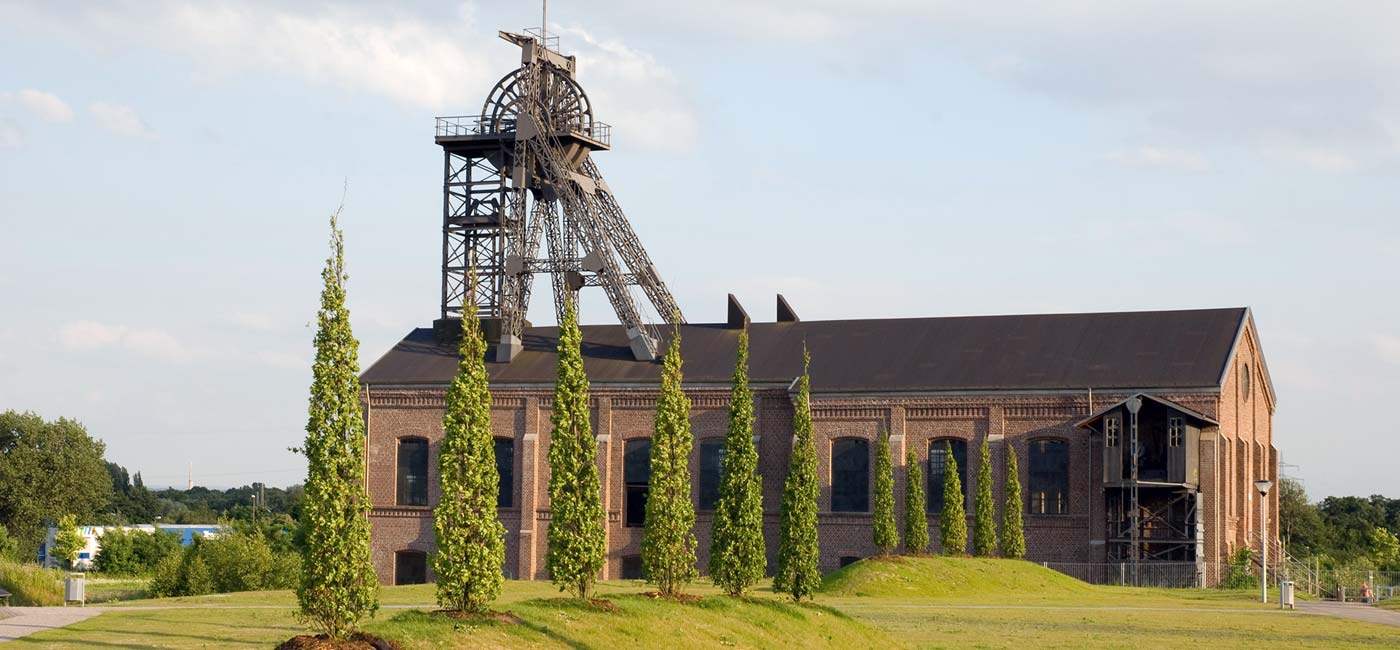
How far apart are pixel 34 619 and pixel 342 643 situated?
9.86 meters

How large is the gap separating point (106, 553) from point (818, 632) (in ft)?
191

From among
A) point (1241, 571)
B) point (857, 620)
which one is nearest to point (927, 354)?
point (1241, 571)

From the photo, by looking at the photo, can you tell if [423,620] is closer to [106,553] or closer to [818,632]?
[818,632]

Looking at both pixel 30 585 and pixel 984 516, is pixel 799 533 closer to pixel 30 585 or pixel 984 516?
pixel 984 516

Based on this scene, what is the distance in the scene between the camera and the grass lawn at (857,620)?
71.5ft

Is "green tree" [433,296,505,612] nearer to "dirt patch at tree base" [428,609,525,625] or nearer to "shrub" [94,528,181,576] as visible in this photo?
"dirt patch at tree base" [428,609,525,625]

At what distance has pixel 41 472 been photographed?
3255 inches

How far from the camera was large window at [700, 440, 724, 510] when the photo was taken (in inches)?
2045

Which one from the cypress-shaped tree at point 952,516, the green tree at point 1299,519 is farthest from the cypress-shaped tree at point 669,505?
the green tree at point 1299,519

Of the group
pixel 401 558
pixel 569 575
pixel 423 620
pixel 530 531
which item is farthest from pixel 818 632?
pixel 401 558

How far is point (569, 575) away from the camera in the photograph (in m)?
24.3

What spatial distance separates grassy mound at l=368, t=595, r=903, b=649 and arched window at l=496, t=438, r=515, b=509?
2649 cm

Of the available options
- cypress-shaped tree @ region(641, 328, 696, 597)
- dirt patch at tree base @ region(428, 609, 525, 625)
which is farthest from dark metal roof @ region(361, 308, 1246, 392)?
dirt patch at tree base @ region(428, 609, 525, 625)

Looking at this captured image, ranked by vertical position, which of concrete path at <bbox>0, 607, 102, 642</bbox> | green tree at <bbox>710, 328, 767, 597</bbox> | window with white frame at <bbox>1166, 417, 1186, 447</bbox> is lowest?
concrete path at <bbox>0, 607, 102, 642</bbox>
